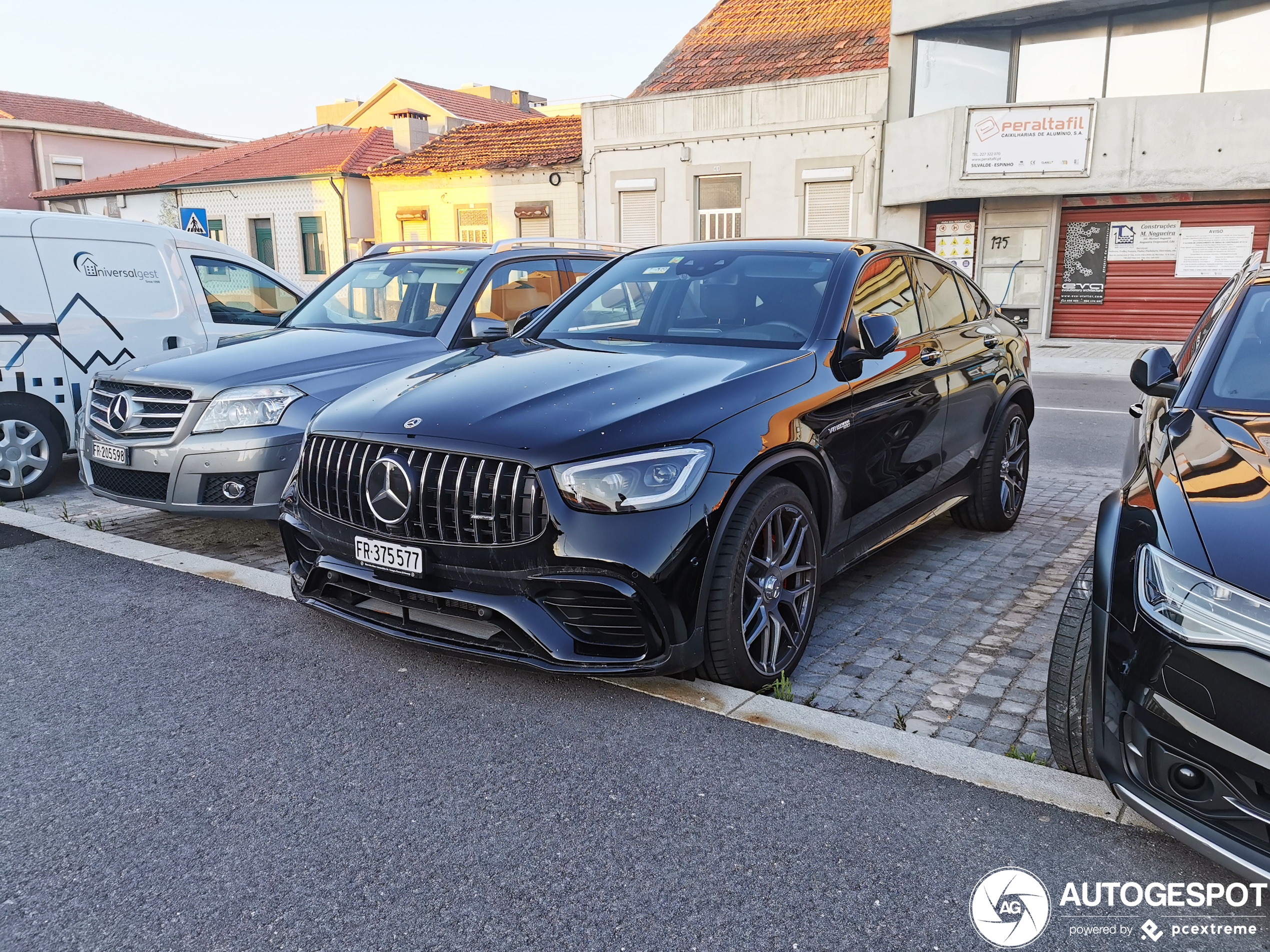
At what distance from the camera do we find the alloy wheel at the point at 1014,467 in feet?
19.9

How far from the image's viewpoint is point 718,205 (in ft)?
77.8

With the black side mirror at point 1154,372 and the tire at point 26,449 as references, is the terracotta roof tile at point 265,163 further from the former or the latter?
the black side mirror at point 1154,372

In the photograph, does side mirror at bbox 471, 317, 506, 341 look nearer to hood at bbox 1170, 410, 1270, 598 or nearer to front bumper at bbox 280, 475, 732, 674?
front bumper at bbox 280, 475, 732, 674

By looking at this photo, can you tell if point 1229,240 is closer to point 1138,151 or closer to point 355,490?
point 1138,151

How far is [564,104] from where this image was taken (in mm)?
53406

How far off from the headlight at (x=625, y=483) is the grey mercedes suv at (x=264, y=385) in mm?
2402

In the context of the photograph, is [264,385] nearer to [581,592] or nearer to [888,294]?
[581,592]

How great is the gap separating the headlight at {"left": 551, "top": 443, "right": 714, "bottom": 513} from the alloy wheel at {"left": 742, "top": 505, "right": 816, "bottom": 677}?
426mm

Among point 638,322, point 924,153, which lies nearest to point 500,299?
point 638,322

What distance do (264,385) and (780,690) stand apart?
3342mm

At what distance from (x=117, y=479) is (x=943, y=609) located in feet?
14.9

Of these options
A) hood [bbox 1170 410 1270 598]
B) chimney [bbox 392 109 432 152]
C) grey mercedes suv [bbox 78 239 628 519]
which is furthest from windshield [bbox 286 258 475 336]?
chimney [bbox 392 109 432 152]

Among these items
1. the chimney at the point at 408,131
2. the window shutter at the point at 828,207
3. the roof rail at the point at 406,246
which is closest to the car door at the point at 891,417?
the roof rail at the point at 406,246

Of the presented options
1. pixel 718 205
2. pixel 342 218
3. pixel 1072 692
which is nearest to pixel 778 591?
pixel 1072 692
